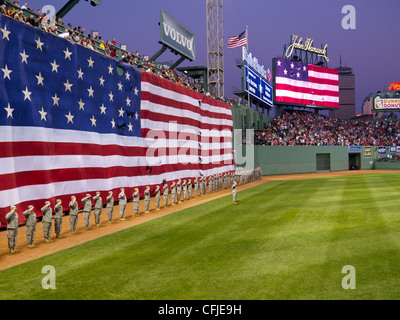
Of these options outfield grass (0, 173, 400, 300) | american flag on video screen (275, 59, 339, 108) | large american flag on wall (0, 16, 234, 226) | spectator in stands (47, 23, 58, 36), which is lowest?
outfield grass (0, 173, 400, 300)

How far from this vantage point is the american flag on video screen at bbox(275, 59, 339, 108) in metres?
64.6

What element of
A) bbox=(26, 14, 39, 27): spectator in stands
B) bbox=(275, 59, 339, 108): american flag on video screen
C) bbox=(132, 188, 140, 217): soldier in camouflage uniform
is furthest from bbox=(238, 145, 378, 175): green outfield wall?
bbox=(26, 14, 39, 27): spectator in stands

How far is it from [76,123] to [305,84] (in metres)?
54.6

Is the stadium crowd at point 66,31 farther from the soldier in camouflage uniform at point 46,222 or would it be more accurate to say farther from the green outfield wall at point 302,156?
the green outfield wall at point 302,156

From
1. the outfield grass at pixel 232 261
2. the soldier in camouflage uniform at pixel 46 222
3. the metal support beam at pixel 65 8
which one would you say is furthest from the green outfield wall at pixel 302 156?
the soldier in camouflage uniform at pixel 46 222

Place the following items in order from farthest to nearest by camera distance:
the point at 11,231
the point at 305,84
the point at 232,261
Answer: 1. the point at 305,84
2. the point at 11,231
3. the point at 232,261

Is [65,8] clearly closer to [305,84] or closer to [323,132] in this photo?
[305,84]

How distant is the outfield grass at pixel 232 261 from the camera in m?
8.18

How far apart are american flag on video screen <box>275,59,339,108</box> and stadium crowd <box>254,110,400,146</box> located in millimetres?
3327

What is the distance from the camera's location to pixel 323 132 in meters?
67.1

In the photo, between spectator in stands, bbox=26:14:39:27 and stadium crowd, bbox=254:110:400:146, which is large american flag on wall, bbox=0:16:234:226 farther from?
stadium crowd, bbox=254:110:400:146

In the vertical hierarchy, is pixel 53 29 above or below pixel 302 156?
above

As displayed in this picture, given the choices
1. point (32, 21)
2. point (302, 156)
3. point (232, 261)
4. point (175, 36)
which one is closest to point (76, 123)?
point (32, 21)

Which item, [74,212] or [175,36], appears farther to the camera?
[175,36]
